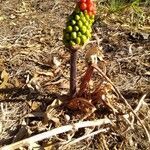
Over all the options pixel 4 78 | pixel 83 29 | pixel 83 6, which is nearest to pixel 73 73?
pixel 83 29

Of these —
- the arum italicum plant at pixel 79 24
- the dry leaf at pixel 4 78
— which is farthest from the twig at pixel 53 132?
the dry leaf at pixel 4 78

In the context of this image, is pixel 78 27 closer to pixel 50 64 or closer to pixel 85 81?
pixel 85 81

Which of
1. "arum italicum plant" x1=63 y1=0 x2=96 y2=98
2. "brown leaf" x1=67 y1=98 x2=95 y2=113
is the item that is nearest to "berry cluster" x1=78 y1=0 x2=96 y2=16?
"arum italicum plant" x1=63 y1=0 x2=96 y2=98

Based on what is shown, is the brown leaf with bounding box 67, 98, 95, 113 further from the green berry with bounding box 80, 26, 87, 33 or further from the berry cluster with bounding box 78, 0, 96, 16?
the berry cluster with bounding box 78, 0, 96, 16

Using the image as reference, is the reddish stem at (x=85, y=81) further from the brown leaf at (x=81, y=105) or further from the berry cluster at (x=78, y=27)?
the berry cluster at (x=78, y=27)

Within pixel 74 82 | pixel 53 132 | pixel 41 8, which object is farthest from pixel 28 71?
pixel 41 8
